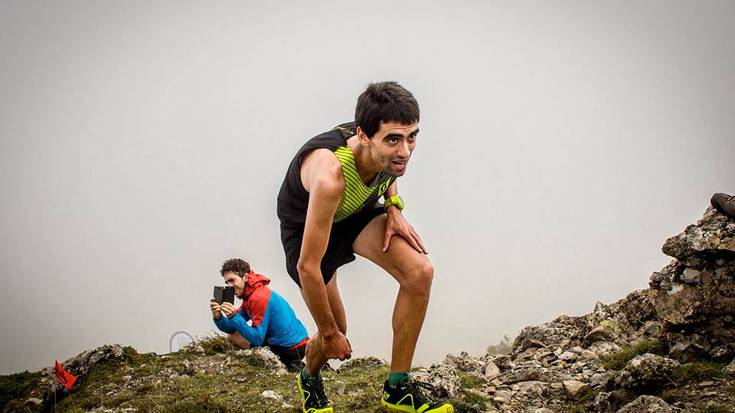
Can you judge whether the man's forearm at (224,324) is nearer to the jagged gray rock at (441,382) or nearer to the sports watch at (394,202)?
the jagged gray rock at (441,382)

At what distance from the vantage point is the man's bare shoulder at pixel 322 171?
4.23 m

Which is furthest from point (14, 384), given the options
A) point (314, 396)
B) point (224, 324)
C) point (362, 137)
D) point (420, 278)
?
point (362, 137)

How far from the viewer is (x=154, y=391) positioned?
767 cm

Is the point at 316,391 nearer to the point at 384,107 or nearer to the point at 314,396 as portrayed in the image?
the point at 314,396

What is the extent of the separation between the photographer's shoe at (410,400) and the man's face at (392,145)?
1.89 meters

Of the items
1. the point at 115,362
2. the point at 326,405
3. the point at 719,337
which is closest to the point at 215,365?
the point at 115,362

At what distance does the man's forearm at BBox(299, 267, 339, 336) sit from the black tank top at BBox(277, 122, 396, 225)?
744mm

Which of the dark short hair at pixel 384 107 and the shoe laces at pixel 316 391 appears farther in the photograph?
the shoe laces at pixel 316 391

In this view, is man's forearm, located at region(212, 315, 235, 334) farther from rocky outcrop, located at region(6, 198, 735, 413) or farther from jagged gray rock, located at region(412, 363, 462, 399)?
jagged gray rock, located at region(412, 363, 462, 399)

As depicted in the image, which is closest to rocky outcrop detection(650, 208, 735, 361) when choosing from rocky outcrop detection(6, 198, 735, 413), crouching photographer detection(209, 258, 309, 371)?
rocky outcrop detection(6, 198, 735, 413)

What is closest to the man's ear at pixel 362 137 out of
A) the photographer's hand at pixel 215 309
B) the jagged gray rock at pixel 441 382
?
the jagged gray rock at pixel 441 382

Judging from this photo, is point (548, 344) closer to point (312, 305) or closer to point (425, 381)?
point (425, 381)

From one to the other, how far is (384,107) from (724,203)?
4039 millimetres

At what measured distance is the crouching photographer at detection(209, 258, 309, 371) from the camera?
29.9 feet
